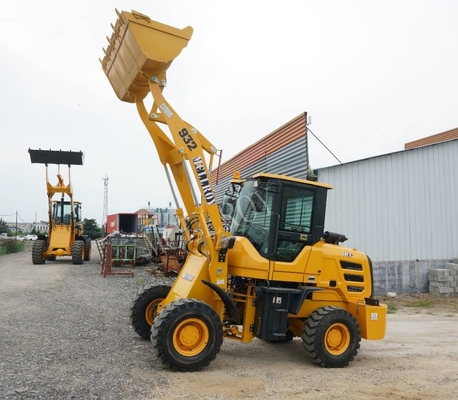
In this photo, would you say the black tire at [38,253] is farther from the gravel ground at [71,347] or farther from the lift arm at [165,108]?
the lift arm at [165,108]

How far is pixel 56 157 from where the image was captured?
22.1 meters

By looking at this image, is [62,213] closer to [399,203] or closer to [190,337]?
[399,203]

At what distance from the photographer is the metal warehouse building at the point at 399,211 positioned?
14609 millimetres

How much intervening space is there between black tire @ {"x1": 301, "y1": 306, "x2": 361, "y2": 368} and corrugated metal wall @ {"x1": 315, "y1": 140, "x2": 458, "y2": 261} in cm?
818

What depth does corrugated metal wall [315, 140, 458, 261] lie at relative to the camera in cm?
1464

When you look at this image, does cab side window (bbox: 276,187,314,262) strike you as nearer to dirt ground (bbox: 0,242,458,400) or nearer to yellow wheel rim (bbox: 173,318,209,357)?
yellow wheel rim (bbox: 173,318,209,357)

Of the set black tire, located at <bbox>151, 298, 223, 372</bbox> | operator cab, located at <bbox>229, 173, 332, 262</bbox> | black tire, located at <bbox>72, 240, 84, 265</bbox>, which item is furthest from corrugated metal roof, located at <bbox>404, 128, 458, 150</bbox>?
black tire, located at <bbox>151, 298, 223, 372</bbox>

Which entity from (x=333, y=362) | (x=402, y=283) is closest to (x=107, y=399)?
(x=333, y=362)

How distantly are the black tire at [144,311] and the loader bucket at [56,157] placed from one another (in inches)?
637

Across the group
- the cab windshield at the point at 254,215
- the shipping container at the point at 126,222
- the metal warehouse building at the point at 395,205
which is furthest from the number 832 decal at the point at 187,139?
the shipping container at the point at 126,222

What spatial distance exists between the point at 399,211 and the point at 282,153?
4051mm

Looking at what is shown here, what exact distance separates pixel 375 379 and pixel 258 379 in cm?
147

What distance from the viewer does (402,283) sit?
14578 millimetres

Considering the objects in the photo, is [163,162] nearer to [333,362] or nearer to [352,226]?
[333,362]
